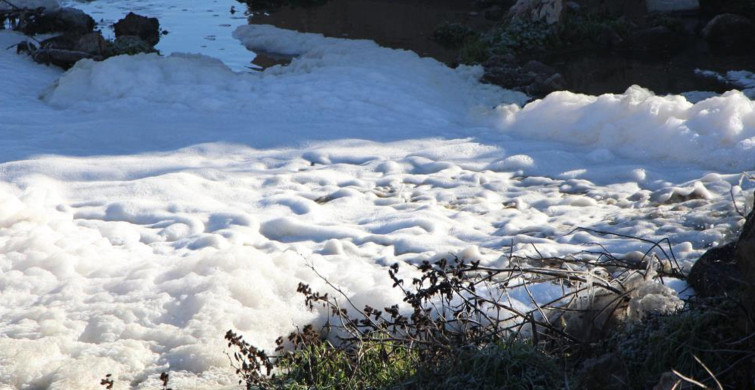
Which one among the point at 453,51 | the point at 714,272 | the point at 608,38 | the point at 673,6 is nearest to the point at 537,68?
the point at 453,51

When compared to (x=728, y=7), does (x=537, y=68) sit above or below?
below

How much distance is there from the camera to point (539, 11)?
14836 mm

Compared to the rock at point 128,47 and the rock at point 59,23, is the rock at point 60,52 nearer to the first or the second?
the rock at point 128,47

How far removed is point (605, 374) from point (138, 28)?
42.1 ft

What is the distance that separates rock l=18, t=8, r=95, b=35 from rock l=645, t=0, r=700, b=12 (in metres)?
11.1

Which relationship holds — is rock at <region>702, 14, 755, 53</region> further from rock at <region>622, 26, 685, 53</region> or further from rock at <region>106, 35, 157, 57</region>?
rock at <region>106, 35, 157, 57</region>

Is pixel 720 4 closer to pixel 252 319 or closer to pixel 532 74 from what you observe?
pixel 532 74

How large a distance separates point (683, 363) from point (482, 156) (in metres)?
4.87

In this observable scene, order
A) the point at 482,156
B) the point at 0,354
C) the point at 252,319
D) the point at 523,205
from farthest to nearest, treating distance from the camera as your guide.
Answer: the point at 482,156 < the point at 523,205 < the point at 252,319 < the point at 0,354

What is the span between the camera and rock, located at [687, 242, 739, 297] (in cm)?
355

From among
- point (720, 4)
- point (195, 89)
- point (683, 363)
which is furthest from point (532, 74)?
point (683, 363)

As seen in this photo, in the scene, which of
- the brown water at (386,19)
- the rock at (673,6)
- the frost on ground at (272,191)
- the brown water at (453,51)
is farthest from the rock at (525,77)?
the rock at (673,6)

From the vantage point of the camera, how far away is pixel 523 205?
6.48 metres

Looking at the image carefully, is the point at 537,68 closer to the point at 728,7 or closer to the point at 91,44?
the point at 728,7
